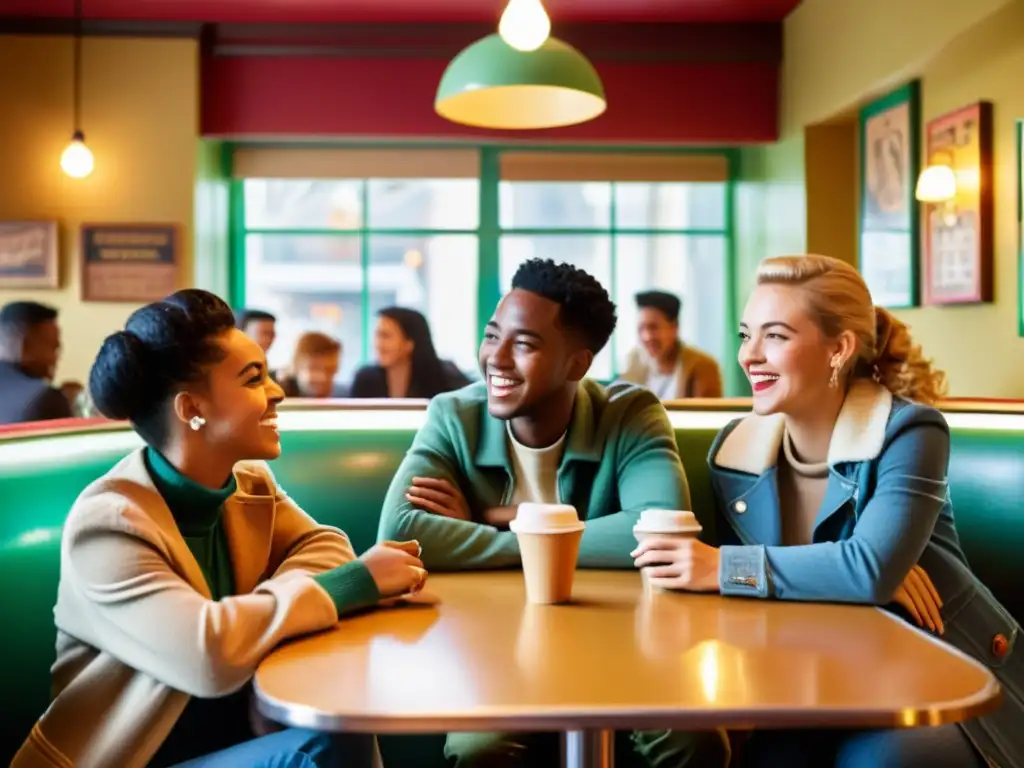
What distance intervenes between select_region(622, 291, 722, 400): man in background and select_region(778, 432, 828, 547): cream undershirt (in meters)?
3.30

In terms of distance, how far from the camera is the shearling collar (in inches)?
71.4

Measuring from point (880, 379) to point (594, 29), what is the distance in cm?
541

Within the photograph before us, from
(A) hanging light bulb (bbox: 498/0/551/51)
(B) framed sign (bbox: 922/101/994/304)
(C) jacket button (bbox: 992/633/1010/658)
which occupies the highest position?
(A) hanging light bulb (bbox: 498/0/551/51)

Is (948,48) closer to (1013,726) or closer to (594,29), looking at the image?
(594,29)

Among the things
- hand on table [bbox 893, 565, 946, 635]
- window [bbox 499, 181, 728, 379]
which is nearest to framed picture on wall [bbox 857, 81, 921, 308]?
window [bbox 499, 181, 728, 379]

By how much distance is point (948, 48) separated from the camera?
15.5 feet

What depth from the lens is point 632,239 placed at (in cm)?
746

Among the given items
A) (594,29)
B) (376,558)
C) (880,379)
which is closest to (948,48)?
(594,29)

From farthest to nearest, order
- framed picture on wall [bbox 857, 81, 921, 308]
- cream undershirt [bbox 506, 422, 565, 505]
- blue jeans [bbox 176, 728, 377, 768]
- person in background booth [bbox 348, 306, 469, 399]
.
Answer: framed picture on wall [bbox 857, 81, 921, 308]
person in background booth [bbox 348, 306, 469, 399]
cream undershirt [bbox 506, 422, 565, 505]
blue jeans [bbox 176, 728, 377, 768]

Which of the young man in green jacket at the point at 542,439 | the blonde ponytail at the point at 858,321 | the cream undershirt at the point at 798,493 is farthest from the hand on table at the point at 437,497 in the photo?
the blonde ponytail at the point at 858,321

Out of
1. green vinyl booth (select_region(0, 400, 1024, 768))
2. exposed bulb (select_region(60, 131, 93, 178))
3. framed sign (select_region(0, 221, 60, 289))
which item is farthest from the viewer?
framed sign (select_region(0, 221, 60, 289))

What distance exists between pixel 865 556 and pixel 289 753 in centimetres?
89

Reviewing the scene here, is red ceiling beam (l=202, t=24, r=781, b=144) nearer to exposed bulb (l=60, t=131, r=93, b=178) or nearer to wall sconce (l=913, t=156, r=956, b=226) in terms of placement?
exposed bulb (l=60, t=131, r=93, b=178)

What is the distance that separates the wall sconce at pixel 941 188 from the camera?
15.5ft
